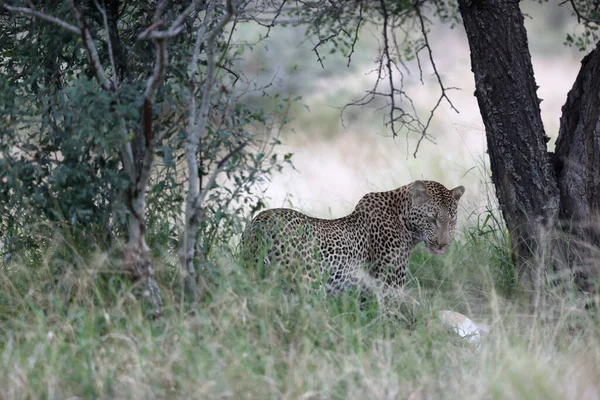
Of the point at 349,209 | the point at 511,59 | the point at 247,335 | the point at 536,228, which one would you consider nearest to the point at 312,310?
the point at 247,335

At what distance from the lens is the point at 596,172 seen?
22.5 feet

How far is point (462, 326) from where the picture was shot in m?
6.20

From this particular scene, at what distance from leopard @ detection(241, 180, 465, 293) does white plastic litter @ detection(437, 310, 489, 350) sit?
0.69 meters

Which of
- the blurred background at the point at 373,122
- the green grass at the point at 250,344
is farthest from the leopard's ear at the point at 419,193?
the green grass at the point at 250,344

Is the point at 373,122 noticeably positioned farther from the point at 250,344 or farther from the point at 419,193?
the point at 250,344

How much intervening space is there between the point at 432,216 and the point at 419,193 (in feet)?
0.72

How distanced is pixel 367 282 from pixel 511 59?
2.06m

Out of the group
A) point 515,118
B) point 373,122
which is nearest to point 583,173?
point 515,118

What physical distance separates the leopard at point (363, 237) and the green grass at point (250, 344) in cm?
34

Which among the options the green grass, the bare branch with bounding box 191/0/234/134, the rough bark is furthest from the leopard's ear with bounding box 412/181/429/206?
the bare branch with bounding box 191/0/234/134

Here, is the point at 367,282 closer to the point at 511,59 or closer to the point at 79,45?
the point at 511,59

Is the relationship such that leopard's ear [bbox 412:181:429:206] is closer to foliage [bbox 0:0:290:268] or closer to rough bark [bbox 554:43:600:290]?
rough bark [bbox 554:43:600:290]

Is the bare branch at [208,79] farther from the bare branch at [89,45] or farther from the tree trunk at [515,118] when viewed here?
the tree trunk at [515,118]

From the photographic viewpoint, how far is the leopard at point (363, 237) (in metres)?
6.62
